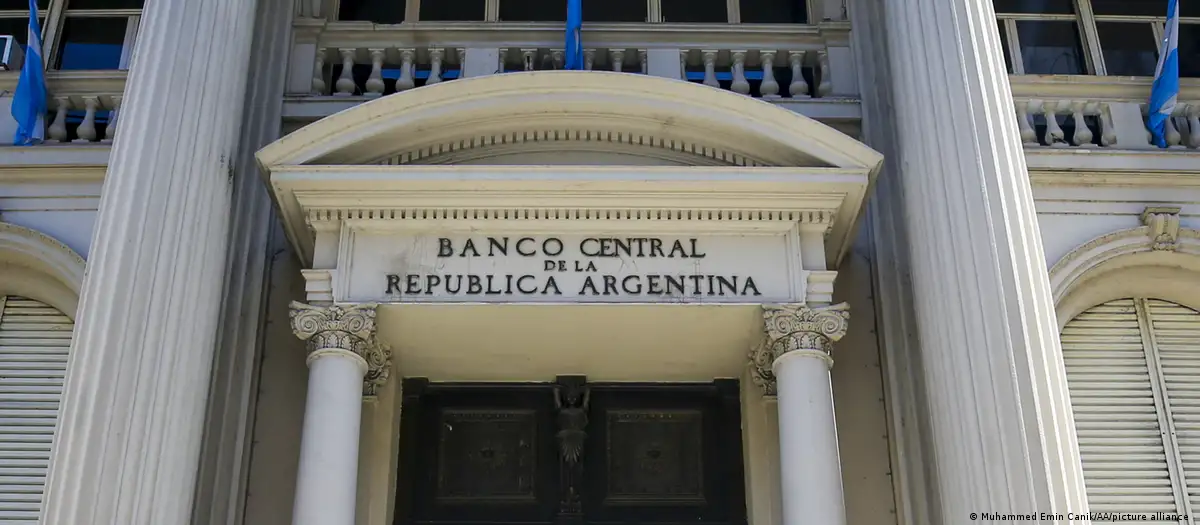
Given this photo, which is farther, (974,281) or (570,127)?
(570,127)

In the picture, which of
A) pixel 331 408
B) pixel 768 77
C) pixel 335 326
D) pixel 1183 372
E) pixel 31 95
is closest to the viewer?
pixel 331 408

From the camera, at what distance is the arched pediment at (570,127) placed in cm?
992

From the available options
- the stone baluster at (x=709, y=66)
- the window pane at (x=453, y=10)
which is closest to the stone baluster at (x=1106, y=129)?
the stone baluster at (x=709, y=66)

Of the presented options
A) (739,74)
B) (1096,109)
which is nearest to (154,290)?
(739,74)

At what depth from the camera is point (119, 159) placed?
9.31 metres

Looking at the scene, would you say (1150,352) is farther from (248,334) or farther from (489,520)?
(248,334)

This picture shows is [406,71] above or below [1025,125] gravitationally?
above

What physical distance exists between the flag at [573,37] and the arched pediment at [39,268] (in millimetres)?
4113

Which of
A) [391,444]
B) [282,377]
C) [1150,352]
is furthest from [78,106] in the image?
[1150,352]

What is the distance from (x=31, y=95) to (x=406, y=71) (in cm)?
298

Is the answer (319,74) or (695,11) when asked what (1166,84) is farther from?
(319,74)

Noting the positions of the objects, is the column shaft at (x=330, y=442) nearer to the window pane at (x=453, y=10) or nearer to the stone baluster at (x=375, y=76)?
the stone baluster at (x=375, y=76)

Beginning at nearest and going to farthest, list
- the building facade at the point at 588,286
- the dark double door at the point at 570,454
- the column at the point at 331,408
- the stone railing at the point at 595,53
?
1. the building facade at the point at 588,286
2. the column at the point at 331,408
3. the dark double door at the point at 570,454
4. the stone railing at the point at 595,53

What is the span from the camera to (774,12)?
13.0m
